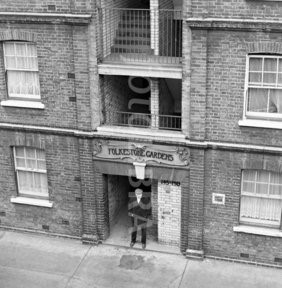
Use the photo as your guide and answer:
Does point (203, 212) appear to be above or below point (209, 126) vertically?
below

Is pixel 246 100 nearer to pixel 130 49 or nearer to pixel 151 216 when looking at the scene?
pixel 130 49

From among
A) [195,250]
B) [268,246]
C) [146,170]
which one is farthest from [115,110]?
[268,246]

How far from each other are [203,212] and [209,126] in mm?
2657

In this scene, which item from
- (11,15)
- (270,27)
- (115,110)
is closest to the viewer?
(270,27)

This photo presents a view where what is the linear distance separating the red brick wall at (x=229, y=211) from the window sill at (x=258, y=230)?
5.7 inches

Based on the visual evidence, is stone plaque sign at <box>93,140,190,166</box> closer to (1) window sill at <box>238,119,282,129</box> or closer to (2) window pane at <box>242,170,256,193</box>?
(2) window pane at <box>242,170,256,193</box>

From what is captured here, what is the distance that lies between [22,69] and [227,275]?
856 cm

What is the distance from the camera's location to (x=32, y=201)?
17031 millimetres

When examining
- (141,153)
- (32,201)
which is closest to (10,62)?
(32,201)

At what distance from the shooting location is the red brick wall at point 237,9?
1295cm

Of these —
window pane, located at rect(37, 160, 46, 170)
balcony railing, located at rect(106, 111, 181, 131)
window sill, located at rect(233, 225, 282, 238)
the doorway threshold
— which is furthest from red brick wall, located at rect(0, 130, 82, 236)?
window sill, located at rect(233, 225, 282, 238)

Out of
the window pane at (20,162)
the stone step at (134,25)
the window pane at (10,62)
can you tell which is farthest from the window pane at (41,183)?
the stone step at (134,25)

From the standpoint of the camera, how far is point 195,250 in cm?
1580

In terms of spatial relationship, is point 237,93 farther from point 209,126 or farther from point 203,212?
point 203,212
